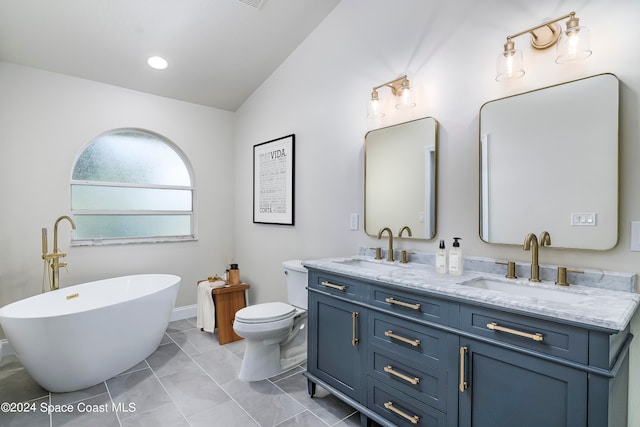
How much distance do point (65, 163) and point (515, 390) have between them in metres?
3.82

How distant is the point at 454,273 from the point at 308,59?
2.32 meters

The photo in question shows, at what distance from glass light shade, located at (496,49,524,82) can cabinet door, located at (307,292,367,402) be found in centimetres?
146

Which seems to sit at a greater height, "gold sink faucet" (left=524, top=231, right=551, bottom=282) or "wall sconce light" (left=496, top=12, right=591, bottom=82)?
"wall sconce light" (left=496, top=12, right=591, bottom=82)

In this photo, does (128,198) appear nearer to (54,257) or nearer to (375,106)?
(54,257)

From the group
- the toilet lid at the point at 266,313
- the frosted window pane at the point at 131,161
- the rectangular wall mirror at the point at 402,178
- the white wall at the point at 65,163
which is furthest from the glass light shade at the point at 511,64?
the frosted window pane at the point at 131,161

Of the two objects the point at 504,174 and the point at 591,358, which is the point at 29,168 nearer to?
the point at 504,174

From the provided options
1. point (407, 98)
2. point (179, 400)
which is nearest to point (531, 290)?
Result: point (407, 98)

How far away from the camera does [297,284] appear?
2.86 m

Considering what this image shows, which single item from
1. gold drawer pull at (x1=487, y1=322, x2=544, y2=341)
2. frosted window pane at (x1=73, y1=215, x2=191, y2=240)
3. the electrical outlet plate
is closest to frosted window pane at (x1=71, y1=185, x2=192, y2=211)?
frosted window pane at (x1=73, y1=215, x2=191, y2=240)

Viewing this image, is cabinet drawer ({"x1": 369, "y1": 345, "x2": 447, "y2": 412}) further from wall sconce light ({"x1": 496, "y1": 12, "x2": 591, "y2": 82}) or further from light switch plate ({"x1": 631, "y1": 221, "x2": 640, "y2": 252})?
wall sconce light ({"x1": 496, "y1": 12, "x2": 591, "y2": 82})

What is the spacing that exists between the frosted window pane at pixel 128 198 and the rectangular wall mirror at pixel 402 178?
2421mm

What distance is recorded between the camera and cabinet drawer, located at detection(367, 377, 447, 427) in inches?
61.6

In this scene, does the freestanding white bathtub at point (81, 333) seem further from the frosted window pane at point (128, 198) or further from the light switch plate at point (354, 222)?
the light switch plate at point (354, 222)

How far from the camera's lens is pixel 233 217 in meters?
4.29
